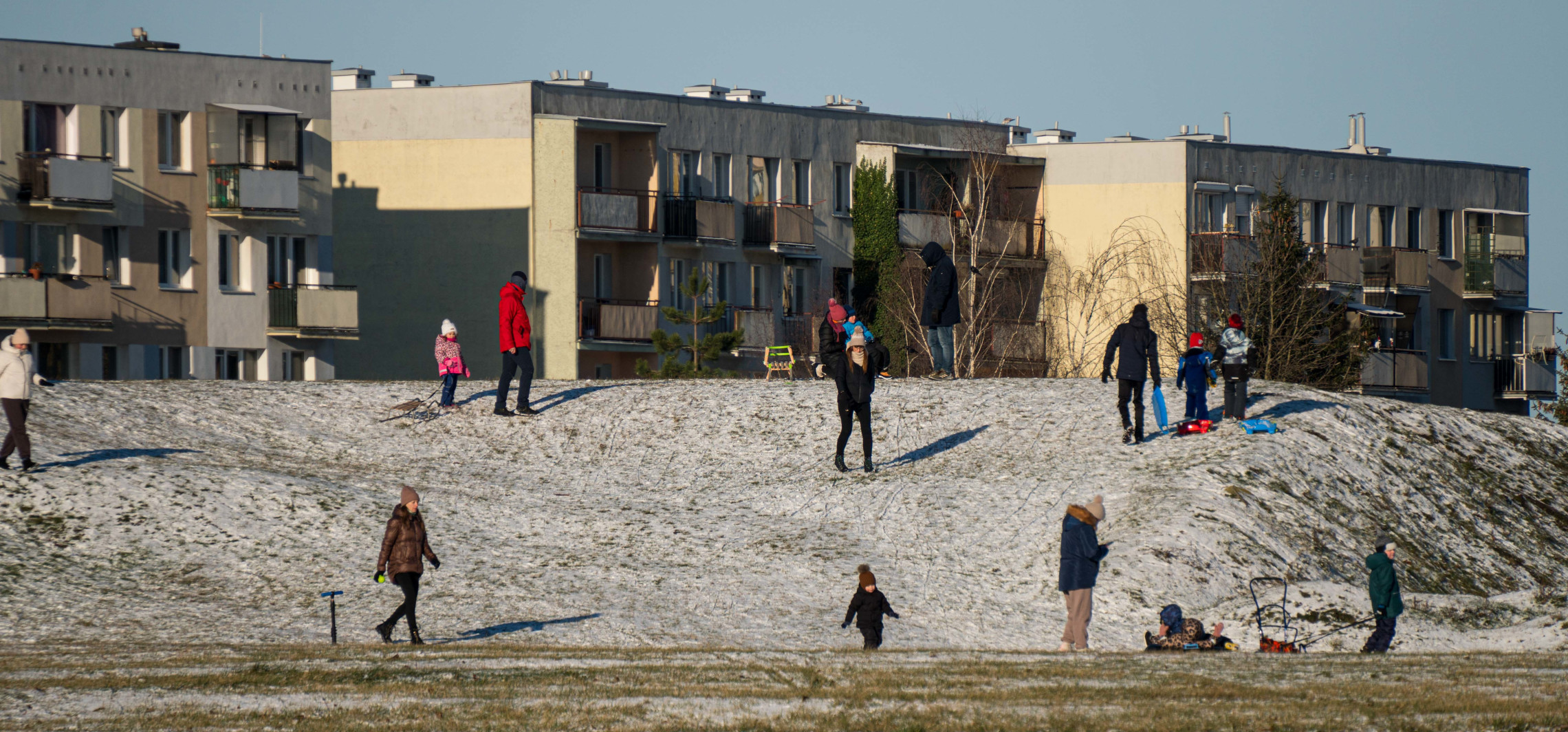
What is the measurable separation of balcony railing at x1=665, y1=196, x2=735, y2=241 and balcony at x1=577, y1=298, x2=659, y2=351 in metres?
2.87

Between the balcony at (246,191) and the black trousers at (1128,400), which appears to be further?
the balcony at (246,191)

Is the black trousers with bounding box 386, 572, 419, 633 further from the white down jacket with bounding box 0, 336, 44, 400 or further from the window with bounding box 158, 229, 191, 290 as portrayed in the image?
the window with bounding box 158, 229, 191, 290

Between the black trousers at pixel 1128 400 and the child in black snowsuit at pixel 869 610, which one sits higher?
the black trousers at pixel 1128 400

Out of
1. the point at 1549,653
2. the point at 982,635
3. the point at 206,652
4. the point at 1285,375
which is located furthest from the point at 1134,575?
the point at 1285,375

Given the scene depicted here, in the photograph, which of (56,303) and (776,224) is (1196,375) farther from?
(776,224)

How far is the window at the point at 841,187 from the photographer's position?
204 ft

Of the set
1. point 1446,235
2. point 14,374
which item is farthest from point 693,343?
point 1446,235

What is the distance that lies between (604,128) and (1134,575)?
35424 mm

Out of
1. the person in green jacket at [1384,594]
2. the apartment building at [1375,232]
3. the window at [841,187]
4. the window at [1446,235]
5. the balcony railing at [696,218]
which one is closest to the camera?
the person in green jacket at [1384,594]

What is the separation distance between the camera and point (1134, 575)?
23453 mm

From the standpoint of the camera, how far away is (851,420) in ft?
91.9

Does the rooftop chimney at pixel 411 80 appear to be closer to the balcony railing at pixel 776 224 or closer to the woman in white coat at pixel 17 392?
the balcony railing at pixel 776 224

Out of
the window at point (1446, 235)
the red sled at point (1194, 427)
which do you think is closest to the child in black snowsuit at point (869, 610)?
the red sled at point (1194, 427)

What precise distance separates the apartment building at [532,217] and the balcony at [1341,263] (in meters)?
20.1
